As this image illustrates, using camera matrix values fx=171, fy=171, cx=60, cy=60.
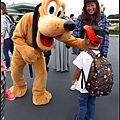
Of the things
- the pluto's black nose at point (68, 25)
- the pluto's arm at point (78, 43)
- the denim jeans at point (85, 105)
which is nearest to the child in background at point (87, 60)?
Answer: the denim jeans at point (85, 105)

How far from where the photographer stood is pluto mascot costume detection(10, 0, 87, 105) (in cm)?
155

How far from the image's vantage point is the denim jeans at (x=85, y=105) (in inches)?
62.6

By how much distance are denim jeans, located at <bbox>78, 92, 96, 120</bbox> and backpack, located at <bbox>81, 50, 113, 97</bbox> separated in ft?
0.36

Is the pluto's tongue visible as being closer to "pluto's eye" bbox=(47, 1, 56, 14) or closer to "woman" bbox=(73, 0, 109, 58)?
"pluto's eye" bbox=(47, 1, 56, 14)

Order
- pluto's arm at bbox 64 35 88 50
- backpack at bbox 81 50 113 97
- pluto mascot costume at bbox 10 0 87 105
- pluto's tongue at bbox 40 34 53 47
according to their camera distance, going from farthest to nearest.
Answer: pluto's arm at bbox 64 35 88 50 < pluto's tongue at bbox 40 34 53 47 < pluto mascot costume at bbox 10 0 87 105 < backpack at bbox 81 50 113 97

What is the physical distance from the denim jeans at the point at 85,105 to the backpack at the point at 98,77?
0.11 meters

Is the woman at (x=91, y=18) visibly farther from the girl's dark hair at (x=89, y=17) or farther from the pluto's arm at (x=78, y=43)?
the pluto's arm at (x=78, y=43)

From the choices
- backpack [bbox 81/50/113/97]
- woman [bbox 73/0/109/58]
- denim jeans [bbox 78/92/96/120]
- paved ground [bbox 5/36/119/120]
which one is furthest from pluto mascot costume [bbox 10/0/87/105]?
denim jeans [bbox 78/92/96/120]

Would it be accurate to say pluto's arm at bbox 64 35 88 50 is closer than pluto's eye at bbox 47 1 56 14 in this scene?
No

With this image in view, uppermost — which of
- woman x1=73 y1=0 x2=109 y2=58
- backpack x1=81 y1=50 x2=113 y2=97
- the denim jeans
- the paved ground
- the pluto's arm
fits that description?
woman x1=73 y1=0 x2=109 y2=58

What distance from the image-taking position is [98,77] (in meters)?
1.45

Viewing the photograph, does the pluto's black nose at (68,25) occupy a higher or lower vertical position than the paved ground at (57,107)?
higher

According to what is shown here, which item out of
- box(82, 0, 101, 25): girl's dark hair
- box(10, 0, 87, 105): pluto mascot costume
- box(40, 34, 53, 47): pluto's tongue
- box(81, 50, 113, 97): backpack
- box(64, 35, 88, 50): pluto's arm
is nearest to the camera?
box(81, 50, 113, 97): backpack

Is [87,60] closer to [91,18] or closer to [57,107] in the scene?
[91,18]
